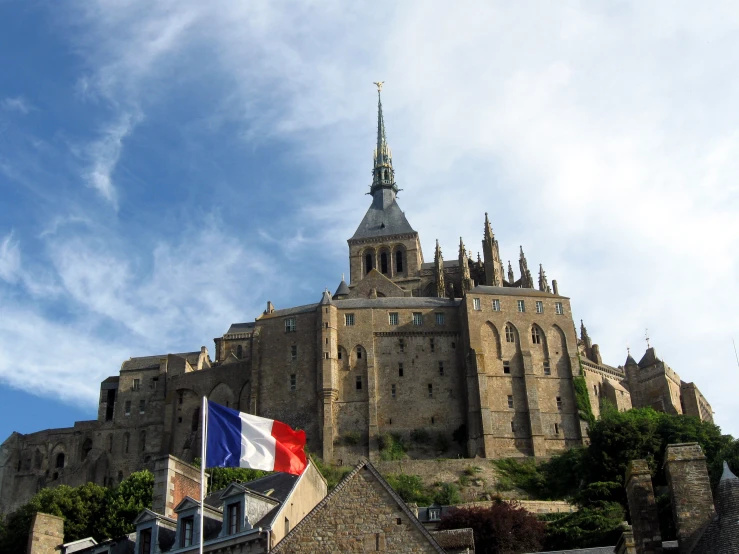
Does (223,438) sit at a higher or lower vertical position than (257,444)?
higher

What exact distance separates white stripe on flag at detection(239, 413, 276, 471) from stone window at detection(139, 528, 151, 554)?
137 inches

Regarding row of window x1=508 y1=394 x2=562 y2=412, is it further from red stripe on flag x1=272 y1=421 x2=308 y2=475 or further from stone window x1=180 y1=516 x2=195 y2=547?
stone window x1=180 y1=516 x2=195 y2=547

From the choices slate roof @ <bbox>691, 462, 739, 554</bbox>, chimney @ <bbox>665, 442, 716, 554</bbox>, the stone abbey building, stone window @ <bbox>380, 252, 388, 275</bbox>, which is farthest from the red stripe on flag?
stone window @ <bbox>380, 252, 388, 275</bbox>

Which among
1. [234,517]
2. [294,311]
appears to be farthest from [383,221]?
[234,517]

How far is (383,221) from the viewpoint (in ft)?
393

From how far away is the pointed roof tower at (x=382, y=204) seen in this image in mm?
117438

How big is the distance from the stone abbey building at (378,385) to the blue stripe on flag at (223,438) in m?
55.4

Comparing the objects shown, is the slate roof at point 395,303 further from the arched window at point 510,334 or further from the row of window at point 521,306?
the arched window at point 510,334

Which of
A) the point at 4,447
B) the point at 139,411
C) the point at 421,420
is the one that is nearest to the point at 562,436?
the point at 421,420

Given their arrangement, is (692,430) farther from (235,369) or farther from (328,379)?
(235,369)

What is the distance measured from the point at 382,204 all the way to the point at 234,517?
10260 cm

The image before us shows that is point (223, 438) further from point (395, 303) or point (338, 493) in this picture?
point (395, 303)

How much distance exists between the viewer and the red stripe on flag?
80.6 ft

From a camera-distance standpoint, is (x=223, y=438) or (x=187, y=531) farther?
(x=223, y=438)
